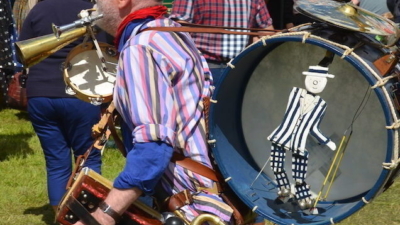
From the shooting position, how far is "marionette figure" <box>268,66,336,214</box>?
8.02ft

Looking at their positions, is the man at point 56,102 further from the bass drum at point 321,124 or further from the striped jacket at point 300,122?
the striped jacket at point 300,122

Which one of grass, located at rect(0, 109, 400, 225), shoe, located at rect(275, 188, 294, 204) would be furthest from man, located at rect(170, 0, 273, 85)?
shoe, located at rect(275, 188, 294, 204)

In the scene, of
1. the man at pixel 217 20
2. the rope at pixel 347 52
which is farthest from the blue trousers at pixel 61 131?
the rope at pixel 347 52

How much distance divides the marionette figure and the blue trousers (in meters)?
2.16

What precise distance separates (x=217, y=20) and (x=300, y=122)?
2846 mm

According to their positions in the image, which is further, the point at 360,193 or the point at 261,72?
the point at 261,72

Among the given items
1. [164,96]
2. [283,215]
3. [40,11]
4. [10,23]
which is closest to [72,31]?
[164,96]

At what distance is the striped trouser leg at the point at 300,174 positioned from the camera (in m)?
2.50

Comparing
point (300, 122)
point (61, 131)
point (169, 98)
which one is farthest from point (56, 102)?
point (300, 122)

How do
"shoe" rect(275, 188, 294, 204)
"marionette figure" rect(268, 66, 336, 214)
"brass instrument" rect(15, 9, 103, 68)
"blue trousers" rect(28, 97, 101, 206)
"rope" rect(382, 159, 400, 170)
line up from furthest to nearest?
1. "blue trousers" rect(28, 97, 101, 206)
2. "brass instrument" rect(15, 9, 103, 68)
3. "shoe" rect(275, 188, 294, 204)
4. "marionette figure" rect(268, 66, 336, 214)
5. "rope" rect(382, 159, 400, 170)

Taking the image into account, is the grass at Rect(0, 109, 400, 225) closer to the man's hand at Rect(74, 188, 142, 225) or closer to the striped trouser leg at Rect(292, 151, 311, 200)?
the striped trouser leg at Rect(292, 151, 311, 200)

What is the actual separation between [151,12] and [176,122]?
0.39 m

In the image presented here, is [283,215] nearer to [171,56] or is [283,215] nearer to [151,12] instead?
[171,56]

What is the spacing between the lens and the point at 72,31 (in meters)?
2.82
